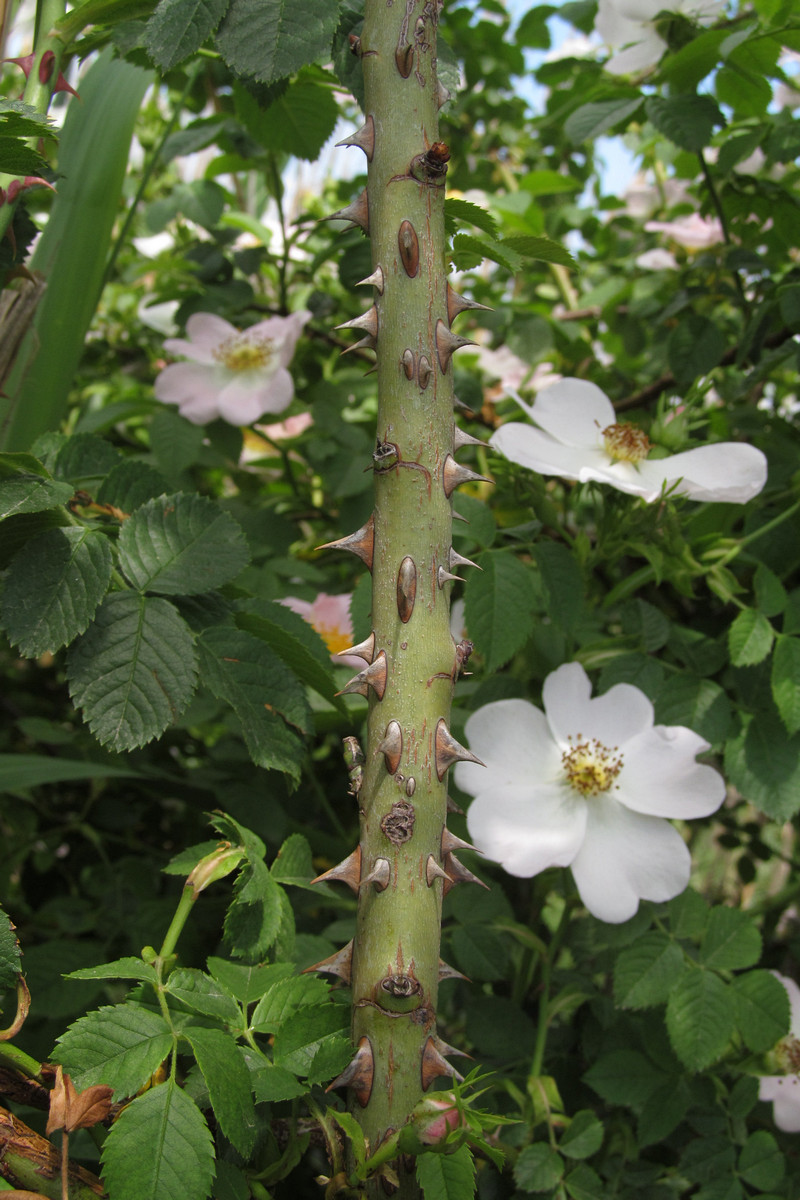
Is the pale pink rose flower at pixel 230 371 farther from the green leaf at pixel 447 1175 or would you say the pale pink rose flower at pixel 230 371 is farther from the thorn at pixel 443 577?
the green leaf at pixel 447 1175

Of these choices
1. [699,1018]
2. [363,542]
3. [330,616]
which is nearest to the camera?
[363,542]

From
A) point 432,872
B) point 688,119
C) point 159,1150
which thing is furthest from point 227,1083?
point 688,119

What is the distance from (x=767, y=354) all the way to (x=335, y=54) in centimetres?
63

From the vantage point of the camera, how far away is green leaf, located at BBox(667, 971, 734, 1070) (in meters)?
0.75

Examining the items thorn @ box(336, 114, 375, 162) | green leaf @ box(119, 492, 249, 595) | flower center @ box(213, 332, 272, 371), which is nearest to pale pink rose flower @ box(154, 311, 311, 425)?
flower center @ box(213, 332, 272, 371)

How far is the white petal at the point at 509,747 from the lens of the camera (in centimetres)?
83

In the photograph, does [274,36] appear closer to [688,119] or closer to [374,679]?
[374,679]

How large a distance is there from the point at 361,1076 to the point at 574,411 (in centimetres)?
67

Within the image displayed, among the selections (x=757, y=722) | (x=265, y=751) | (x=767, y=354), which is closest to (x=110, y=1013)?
(x=265, y=751)

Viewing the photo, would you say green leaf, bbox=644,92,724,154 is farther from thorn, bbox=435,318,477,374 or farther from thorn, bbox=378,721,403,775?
thorn, bbox=378,721,403,775

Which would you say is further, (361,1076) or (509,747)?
(509,747)

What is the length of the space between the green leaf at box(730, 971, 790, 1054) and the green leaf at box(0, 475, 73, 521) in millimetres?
725

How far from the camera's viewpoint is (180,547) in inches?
27.4

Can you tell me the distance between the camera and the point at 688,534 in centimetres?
102
